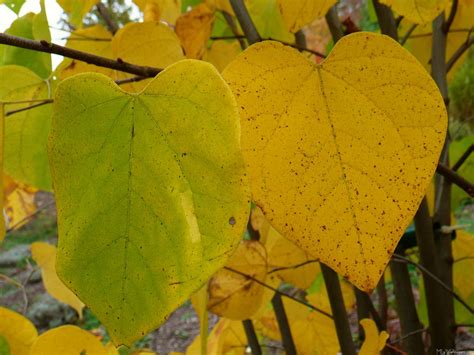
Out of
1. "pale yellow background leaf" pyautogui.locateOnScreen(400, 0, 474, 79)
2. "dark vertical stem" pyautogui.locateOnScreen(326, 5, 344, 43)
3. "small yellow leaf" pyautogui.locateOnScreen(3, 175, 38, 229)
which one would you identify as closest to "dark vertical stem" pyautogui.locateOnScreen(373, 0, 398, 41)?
"dark vertical stem" pyautogui.locateOnScreen(326, 5, 344, 43)

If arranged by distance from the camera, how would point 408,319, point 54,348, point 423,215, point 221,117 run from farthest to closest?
point 408,319
point 423,215
point 54,348
point 221,117

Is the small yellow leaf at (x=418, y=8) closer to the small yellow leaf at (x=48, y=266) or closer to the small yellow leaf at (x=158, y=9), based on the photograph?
the small yellow leaf at (x=158, y=9)

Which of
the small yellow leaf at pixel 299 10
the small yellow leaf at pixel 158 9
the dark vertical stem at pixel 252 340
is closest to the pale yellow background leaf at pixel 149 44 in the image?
the small yellow leaf at pixel 158 9

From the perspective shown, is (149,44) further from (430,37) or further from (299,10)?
(430,37)

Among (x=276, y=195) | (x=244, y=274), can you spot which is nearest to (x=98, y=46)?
(x=244, y=274)

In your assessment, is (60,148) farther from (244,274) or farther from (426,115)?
(244,274)

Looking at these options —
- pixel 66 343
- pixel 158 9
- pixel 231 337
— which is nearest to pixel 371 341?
pixel 66 343

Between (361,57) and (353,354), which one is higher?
(361,57)
